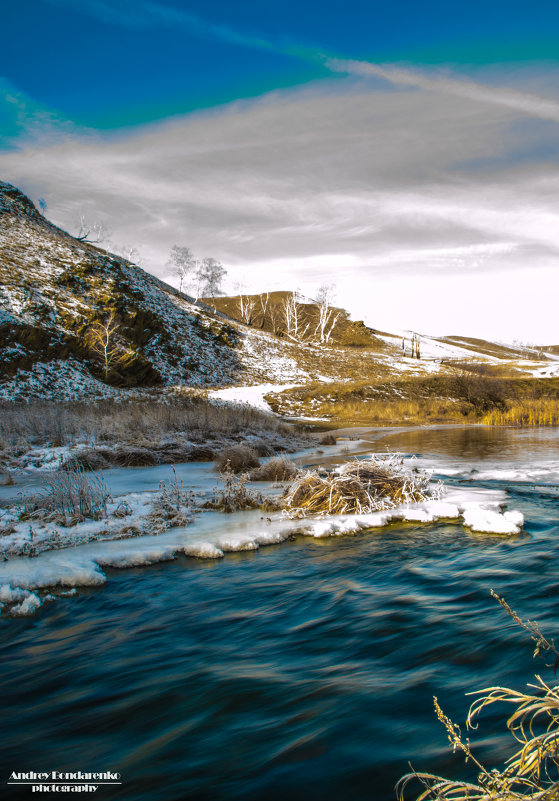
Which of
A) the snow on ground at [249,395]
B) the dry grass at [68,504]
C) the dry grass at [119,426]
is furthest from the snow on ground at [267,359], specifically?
the dry grass at [68,504]

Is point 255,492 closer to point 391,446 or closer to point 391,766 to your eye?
point 391,766

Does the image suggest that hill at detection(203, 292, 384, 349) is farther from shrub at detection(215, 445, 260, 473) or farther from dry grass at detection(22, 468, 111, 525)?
dry grass at detection(22, 468, 111, 525)

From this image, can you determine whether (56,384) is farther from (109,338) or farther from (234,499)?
(234,499)

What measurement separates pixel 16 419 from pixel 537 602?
17.0m

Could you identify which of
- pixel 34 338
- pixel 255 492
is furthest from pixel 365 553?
pixel 34 338

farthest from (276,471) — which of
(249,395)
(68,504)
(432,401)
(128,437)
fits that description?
(249,395)

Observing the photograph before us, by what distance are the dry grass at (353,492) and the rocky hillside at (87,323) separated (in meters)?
33.6

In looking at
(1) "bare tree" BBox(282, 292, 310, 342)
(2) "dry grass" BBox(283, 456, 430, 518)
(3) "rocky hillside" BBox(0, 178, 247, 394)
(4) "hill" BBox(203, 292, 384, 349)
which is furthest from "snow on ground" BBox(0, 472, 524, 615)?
(4) "hill" BBox(203, 292, 384, 349)

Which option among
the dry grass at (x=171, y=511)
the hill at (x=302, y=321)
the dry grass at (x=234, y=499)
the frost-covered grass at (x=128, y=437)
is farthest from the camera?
the hill at (x=302, y=321)

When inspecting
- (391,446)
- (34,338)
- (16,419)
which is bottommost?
(391,446)

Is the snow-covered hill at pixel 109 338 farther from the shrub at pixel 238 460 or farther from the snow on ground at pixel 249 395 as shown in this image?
the shrub at pixel 238 460

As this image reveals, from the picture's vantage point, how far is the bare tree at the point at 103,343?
4598 centimetres

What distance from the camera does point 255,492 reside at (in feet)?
32.0

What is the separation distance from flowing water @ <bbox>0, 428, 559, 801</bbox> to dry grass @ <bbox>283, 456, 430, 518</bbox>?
5.97ft
